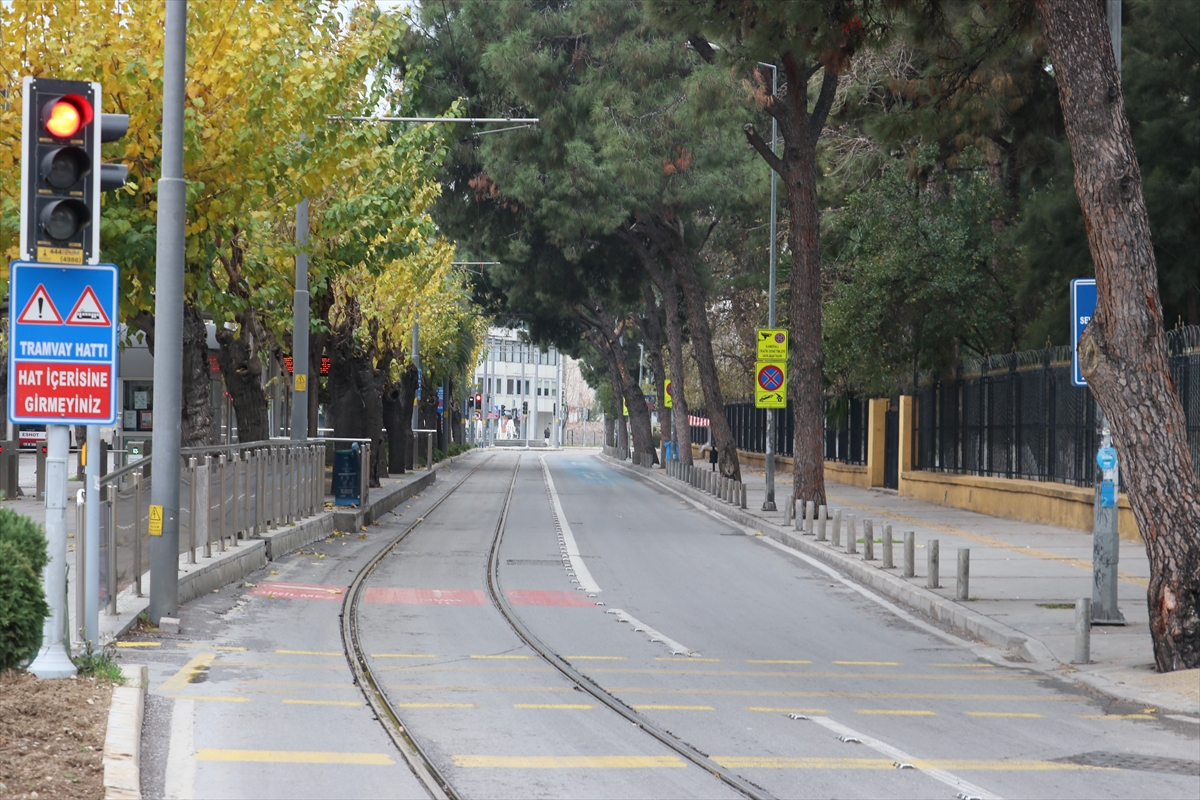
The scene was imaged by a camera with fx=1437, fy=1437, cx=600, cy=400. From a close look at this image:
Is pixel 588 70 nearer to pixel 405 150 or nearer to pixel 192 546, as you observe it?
pixel 405 150

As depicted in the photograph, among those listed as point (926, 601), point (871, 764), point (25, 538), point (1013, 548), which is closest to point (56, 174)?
point (25, 538)

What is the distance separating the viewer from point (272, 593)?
53.4 feet

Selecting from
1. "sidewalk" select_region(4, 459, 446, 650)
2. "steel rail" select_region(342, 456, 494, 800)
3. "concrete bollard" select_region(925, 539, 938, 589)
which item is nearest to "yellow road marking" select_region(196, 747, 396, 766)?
"steel rail" select_region(342, 456, 494, 800)

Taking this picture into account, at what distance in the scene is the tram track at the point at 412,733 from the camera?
7484 millimetres

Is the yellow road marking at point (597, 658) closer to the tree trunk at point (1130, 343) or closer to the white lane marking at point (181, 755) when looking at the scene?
the white lane marking at point (181, 755)

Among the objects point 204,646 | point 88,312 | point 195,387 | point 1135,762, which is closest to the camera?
point 1135,762

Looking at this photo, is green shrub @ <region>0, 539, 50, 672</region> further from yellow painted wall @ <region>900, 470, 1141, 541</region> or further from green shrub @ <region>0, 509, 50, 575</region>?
yellow painted wall @ <region>900, 470, 1141, 541</region>

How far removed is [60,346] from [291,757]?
3.37 m

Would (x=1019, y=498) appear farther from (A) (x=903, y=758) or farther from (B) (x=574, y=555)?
(A) (x=903, y=758)

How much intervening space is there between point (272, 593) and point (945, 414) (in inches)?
914

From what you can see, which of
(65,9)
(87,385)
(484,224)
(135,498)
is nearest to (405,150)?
(65,9)

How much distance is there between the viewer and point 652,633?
13.7 meters

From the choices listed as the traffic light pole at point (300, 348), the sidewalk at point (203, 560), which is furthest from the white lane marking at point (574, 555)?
the traffic light pole at point (300, 348)

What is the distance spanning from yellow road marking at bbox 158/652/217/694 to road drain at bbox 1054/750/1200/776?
5.81 metres
